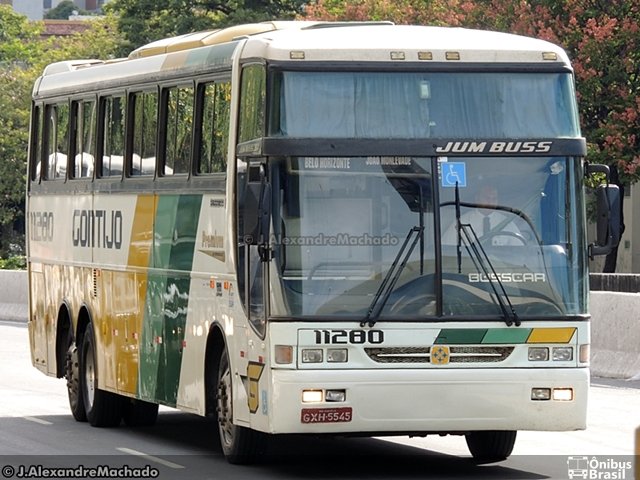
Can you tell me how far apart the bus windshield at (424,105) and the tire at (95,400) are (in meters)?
5.50

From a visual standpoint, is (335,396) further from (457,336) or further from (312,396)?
(457,336)

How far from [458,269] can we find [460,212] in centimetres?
40

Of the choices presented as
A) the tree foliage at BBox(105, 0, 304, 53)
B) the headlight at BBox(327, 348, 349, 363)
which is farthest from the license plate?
the tree foliage at BBox(105, 0, 304, 53)

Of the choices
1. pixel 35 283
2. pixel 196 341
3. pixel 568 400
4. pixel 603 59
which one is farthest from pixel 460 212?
pixel 603 59

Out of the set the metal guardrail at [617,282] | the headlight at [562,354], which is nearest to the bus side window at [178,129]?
the headlight at [562,354]

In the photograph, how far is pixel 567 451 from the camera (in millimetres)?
15352

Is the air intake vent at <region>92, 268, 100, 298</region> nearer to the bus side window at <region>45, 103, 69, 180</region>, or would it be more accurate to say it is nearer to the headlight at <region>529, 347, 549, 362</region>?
the bus side window at <region>45, 103, 69, 180</region>

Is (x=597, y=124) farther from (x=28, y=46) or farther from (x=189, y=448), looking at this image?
(x=28, y=46)

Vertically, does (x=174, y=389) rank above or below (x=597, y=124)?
below

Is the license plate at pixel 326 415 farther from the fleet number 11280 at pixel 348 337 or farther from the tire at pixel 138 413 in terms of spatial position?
the tire at pixel 138 413

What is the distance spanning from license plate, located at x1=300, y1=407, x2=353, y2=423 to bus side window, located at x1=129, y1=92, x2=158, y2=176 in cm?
411

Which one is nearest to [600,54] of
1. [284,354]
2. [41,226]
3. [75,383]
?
[41,226]

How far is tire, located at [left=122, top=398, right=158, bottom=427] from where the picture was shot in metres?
18.0

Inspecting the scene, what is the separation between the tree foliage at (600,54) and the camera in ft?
115
